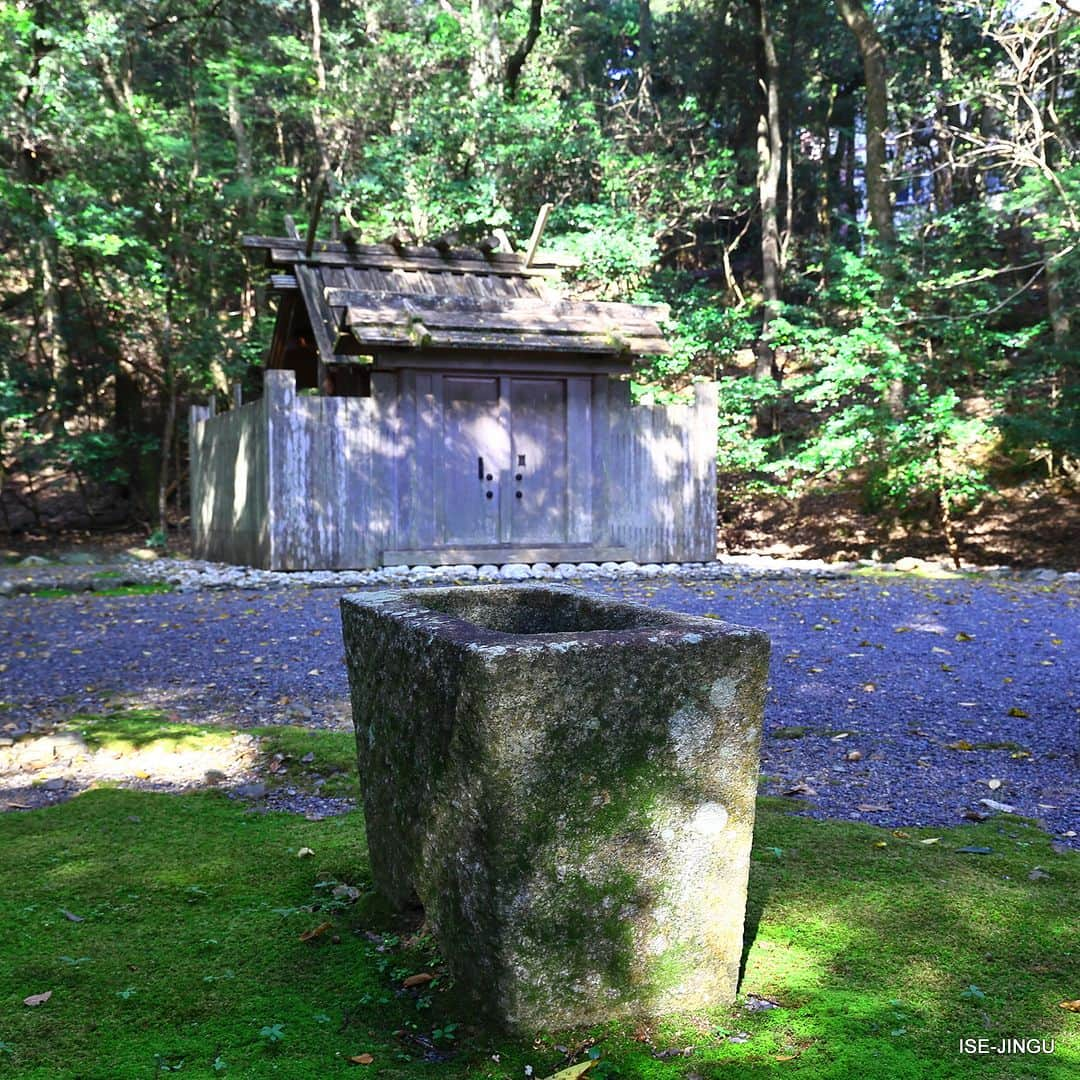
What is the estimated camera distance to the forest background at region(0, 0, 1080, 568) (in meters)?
16.4

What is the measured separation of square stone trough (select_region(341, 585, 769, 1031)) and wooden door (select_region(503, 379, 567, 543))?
11.1 meters

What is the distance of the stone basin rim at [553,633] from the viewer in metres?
2.25

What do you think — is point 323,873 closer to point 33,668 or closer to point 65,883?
point 65,883

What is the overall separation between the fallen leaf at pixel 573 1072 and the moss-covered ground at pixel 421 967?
0.05m

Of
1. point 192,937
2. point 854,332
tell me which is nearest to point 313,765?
point 192,937

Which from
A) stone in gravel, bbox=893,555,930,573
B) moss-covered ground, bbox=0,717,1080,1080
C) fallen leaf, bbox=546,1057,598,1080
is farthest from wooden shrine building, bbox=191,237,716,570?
fallen leaf, bbox=546,1057,598,1080

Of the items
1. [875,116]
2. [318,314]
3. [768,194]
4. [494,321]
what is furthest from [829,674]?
[768,194]

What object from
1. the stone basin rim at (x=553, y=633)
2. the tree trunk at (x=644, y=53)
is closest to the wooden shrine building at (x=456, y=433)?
the stone basin rim at (x=553, y=633)

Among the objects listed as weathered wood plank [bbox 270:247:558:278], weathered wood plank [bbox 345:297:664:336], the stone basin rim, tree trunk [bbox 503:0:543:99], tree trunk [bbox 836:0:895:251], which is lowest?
the stone basin rim

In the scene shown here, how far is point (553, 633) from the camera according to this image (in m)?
2.63

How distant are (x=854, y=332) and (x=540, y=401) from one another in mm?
5668

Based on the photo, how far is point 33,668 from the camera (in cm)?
737

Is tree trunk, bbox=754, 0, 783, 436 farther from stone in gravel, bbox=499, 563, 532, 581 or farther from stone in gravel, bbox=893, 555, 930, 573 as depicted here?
stone in gravel, bbox=499, 563, 532, 581

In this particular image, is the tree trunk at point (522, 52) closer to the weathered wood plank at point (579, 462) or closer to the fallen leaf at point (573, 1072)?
the weathered wood plank at point (579, 462)
